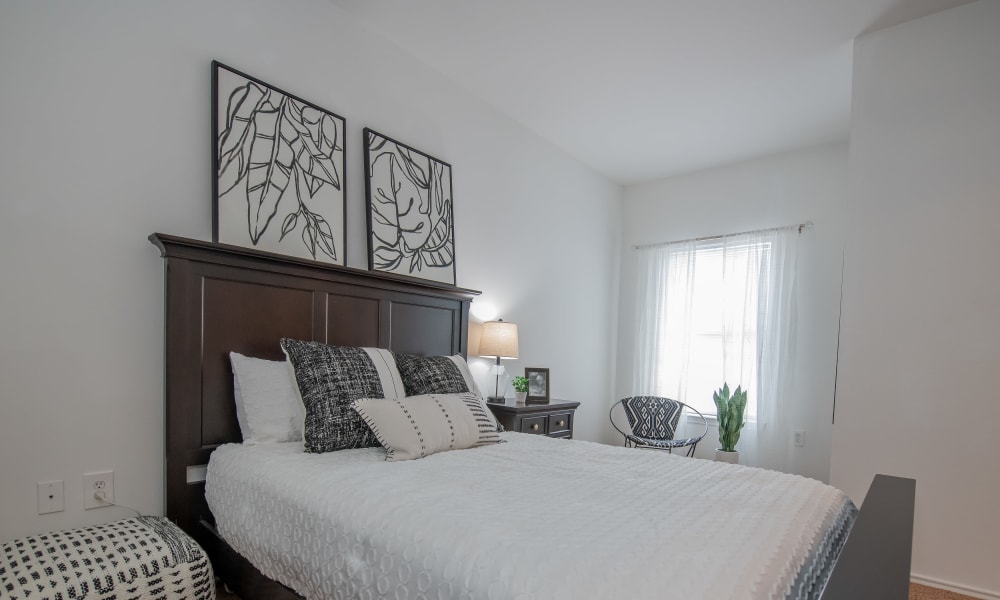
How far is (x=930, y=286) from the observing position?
99.6 inches

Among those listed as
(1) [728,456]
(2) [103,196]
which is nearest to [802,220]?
(1) [728,456]

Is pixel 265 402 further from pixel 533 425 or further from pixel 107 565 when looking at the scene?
pixel 533 425

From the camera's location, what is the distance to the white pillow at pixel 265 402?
6.41ft

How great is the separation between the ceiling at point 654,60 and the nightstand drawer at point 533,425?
2.12 metres

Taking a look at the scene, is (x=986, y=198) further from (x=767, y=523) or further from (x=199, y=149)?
(x=199, y=149)

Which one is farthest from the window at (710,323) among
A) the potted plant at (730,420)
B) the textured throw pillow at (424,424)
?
the textured throw pillow at (424,424)

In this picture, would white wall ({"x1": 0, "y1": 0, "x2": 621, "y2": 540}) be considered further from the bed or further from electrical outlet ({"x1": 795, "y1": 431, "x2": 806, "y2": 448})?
electrical outlet ({"x1": 795, "y1": 431, "x2": 806, "y2": 448})

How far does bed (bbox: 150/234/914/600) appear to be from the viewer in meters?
0.96

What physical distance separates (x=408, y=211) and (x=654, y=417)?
262cm

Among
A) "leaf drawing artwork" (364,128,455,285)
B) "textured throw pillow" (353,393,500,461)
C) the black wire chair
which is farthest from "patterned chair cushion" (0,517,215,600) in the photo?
the black wire chair

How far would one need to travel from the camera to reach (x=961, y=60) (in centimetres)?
251

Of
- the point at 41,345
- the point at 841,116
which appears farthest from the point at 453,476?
the point at 841,116

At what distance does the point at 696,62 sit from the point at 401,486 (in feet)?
9.20

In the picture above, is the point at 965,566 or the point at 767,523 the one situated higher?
the point at 767,523
